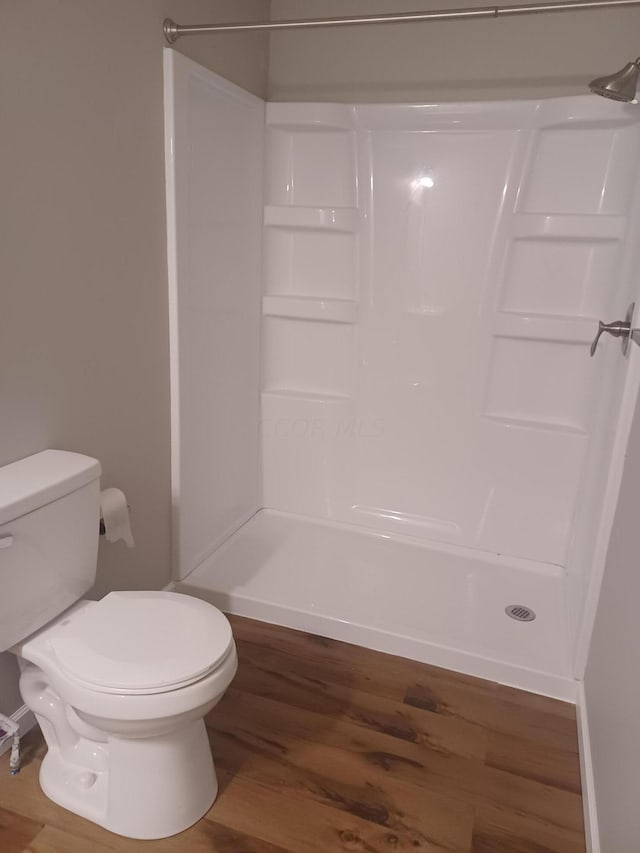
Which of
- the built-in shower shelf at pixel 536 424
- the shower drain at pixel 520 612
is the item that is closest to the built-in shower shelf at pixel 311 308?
the built-in shower shelf at pixel 536 424

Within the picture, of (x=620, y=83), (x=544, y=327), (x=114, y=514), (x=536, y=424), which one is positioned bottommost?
(x=114, y=514)

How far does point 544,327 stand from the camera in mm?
2193

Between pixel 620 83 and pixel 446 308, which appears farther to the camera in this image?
pixel 446 308

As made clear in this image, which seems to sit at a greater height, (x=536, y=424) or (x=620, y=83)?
(x=620, y=83)

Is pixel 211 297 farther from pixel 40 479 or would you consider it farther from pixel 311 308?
pixel 40 479

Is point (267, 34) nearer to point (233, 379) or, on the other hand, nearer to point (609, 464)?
point (233, 379)

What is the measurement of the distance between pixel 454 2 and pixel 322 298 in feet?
3.47

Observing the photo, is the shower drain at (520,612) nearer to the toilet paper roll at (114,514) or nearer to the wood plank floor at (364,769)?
the wood plank floor at (364,769)

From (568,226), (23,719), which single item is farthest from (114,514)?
(568,226)

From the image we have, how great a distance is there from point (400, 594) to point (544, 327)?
1037 millimetres

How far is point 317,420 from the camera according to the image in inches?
101

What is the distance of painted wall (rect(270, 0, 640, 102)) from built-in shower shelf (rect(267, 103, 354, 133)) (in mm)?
76

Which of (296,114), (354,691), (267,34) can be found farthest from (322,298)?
(354,691)

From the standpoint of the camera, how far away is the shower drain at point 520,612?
2.05 m
